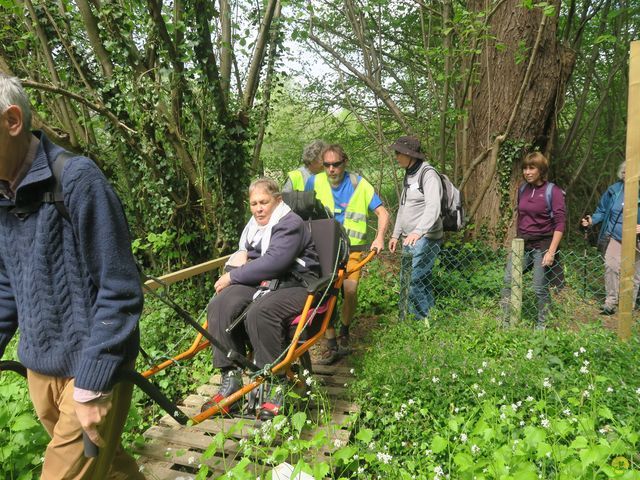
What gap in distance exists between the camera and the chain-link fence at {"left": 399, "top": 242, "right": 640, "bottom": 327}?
14.8ft

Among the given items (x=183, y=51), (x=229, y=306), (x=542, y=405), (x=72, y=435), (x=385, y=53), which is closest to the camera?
(x=72, y=435)

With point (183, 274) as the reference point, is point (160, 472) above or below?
below

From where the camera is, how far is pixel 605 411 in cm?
239

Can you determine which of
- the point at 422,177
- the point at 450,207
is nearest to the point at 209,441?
the point at 422,177

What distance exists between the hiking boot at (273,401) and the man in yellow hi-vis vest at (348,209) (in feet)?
4.47

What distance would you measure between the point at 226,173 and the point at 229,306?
275 centimetres

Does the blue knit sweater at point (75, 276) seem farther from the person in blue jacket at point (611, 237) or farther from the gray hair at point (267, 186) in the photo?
the person in blue jacket at point (611, 237)

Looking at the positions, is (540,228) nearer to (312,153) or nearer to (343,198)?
(343,198)

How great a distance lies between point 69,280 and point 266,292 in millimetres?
1698

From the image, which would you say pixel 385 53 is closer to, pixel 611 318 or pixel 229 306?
pixel 611 318

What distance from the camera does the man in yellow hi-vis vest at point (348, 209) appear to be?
4.36m

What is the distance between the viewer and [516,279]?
14.8 ft

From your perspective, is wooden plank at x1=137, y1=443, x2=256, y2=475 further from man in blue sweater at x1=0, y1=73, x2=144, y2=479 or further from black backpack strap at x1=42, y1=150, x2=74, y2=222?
black backpack strap at x1=42, y1=150, x2=74, y2=222

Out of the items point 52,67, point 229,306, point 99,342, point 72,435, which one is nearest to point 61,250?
point 99,342
